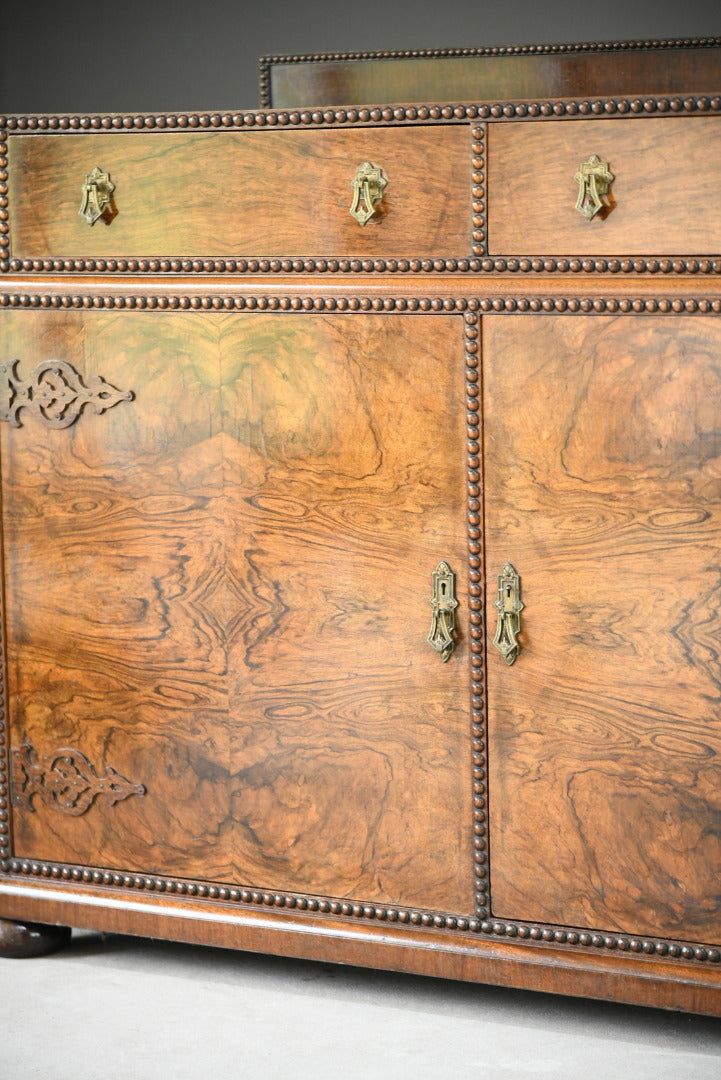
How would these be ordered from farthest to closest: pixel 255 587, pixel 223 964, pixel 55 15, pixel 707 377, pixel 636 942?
pixel 55 15 < pixel 223 964 < pixel 255 587 < pixel 636 942 < pixel 707 377

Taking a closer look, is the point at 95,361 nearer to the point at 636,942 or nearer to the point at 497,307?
the point at 497,307

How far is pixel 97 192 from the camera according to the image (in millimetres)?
2180

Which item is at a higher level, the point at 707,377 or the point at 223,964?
the point at 707,377

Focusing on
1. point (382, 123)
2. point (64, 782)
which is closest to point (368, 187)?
point (382, 123)

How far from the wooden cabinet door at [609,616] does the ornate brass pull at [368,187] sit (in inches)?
10.3

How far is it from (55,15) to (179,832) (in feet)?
6.79

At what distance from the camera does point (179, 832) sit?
231cm

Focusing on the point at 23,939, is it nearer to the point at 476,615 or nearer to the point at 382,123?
the point at 476,615

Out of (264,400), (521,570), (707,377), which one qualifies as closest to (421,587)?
(521,570)

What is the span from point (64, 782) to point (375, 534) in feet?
2.43

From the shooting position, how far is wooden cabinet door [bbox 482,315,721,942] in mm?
1970

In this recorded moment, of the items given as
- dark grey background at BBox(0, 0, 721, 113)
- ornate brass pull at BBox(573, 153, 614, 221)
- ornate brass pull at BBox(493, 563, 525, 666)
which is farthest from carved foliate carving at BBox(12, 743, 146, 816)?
Answer: dark grey background at BBox(0, 0, 721, 113)

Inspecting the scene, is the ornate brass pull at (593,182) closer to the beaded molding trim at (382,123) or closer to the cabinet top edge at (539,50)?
the beaded molding trim at (382,123)

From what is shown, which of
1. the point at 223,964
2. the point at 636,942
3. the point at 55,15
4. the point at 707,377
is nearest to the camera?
the point at 707,377
